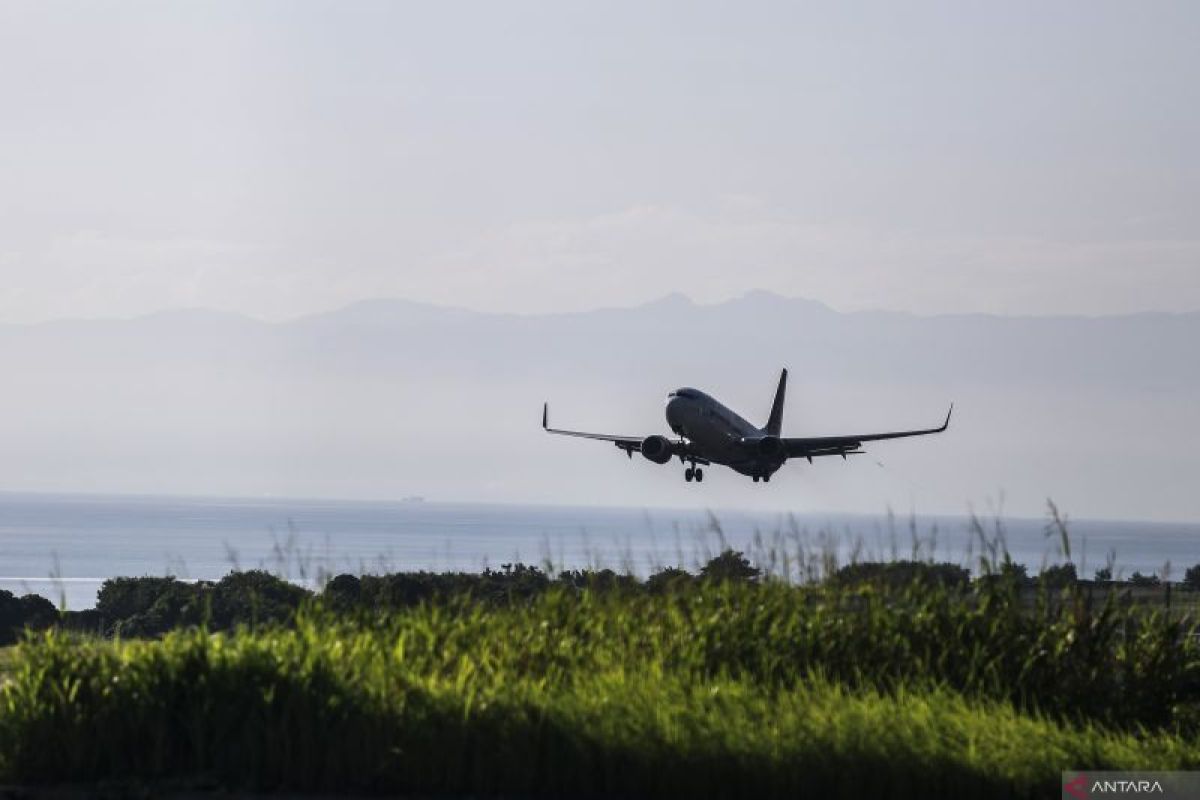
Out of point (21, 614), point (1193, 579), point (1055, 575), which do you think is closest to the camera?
point (1055, 575)

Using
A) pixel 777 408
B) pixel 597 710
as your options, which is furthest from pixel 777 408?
pixel 597 710

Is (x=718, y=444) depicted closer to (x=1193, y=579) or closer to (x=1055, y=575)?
(x=1193, y=579)

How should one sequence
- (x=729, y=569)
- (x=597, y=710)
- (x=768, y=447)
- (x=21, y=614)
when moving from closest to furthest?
(x=597, y=710) < (x=729, y=569) < (x=21, y=614) < (x=768, y=447)

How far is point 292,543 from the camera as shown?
17891 millimetres

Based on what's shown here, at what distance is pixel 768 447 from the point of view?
6344 cm

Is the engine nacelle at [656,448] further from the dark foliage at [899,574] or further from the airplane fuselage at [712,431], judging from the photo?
the dark foliage at [899,574]

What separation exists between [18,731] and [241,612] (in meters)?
14.6

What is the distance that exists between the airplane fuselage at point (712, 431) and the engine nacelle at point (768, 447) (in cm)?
34

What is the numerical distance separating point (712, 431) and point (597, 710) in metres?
49.1

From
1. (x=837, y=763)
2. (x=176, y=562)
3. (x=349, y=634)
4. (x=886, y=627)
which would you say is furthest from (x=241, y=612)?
Result: (x=837, y=763)

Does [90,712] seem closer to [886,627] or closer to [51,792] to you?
[51,792]

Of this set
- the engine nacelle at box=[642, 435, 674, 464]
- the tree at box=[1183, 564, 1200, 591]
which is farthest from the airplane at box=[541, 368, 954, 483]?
the tree at box=[1183, 564, 1200, 591]

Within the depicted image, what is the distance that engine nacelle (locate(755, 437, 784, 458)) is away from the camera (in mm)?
63344

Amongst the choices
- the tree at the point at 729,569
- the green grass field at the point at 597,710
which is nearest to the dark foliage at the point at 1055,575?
the green grass field at the point at 597,710
